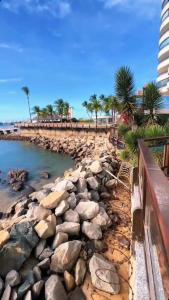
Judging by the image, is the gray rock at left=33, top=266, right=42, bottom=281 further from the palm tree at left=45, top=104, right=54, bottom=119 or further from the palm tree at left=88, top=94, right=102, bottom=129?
the palm tree at left=45, top=104, right=54, bottom=119

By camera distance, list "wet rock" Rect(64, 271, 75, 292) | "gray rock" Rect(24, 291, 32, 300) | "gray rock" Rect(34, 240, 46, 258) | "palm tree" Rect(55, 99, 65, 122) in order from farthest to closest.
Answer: "palm tree" Rect(55, 99, 65, 122), "gray rock" Rect(34, 240, 46, 258), "wet rock" Rect(64, 271, 75, 292), "gray rock" Rect(24, 291, 32, 300)

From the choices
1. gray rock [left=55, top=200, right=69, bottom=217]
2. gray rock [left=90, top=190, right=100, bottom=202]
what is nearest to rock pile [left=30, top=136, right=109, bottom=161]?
gray rock [left=90, top=190, right=100, bottom=202]

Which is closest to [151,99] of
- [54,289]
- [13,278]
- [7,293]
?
[54,289]

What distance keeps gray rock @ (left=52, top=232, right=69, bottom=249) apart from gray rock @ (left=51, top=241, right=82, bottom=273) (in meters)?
0.21

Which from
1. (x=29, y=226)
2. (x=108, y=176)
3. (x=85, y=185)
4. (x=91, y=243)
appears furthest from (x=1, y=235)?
(x=108, y=176)

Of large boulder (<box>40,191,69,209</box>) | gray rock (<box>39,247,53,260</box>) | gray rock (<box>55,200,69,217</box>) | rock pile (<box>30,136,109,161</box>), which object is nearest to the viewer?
gray rock (<box>39,247,53,260</box>)

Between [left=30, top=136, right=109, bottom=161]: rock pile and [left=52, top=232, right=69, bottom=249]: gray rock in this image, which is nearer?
[left=52, top=232, right=69, bottom=249]: gray rock

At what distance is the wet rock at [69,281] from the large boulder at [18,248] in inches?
36.6

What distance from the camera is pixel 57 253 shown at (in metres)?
4.21

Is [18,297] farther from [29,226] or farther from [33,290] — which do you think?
[29,226]

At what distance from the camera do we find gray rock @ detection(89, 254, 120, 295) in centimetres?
369

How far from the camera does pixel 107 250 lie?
4.72 m

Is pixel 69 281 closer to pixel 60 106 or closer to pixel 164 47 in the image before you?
pixel 164 47

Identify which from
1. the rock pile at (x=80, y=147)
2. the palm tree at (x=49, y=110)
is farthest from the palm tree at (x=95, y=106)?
the palm tree at (x=49, y=110)
